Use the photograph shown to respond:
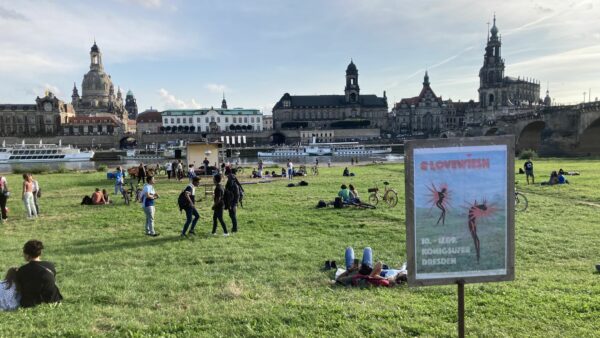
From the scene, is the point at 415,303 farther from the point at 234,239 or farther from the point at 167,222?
the point at 167,222

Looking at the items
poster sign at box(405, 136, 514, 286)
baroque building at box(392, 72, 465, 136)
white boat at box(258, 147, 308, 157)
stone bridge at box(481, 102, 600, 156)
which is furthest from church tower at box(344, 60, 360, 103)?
poster sign at box(405, 136, 514, 286)

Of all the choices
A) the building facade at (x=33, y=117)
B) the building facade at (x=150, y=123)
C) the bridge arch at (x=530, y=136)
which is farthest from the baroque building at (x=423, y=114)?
the building facade at (x=33, y=117)

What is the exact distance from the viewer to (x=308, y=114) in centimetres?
14325

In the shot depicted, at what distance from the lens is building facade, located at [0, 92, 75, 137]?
414 ft

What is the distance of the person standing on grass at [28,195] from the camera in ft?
44.8

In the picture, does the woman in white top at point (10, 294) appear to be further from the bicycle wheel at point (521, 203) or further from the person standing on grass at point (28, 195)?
the bicycle wheel at point (521, 203)

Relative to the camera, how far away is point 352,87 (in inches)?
5709

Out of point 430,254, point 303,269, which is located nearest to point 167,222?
point 303,269

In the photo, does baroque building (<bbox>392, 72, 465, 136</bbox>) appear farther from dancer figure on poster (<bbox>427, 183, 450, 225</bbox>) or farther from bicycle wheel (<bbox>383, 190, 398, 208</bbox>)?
dancer figure on poster (<bbox>427, 183, 450, 225</bbox>)

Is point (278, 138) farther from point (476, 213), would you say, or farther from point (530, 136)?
point (476, 213)

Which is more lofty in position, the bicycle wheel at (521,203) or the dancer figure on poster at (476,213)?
the dancer figure on poster at (476,213)

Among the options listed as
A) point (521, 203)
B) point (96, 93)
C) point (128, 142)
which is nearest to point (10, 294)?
point (521, 203)

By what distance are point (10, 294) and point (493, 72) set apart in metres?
151

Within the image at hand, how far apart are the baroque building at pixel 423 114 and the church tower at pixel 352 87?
1511 cm
